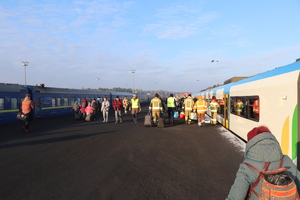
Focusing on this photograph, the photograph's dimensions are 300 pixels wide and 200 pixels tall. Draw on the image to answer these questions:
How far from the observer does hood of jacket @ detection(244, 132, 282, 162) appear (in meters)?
1.89

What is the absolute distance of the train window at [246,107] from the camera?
7363mm

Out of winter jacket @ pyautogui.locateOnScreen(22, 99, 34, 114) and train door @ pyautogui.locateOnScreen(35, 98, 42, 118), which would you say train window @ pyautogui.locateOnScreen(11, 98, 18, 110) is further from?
winter jacket @ pyautogui.locateOnScreen(22, 99, 34, 114)

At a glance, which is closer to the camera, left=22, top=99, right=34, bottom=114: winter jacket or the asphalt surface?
the asphalt surface

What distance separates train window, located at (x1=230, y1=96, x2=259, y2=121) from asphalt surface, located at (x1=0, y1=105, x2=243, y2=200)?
52.5 inches

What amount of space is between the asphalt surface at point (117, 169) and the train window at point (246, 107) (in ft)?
4.37

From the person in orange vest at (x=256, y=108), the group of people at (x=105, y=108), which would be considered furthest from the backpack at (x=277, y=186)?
the group of people at (x=105, y=108)

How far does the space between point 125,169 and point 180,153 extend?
2.22 metres

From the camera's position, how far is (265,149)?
190cm

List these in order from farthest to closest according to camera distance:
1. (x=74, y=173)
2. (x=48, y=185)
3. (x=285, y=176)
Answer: (x=74, y=173)
(x=48, y=185)
(x=285, y=176)

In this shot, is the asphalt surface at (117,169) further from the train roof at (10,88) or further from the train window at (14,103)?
the train window at (14,103)

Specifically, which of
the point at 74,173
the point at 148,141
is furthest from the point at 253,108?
the point at 74,173

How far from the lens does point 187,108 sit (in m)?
13.7

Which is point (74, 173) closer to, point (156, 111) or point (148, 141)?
point (148, 141)

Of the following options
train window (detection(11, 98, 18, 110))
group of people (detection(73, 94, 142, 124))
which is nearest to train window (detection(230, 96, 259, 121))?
group of people (detection(73, 94, 142, 124))
